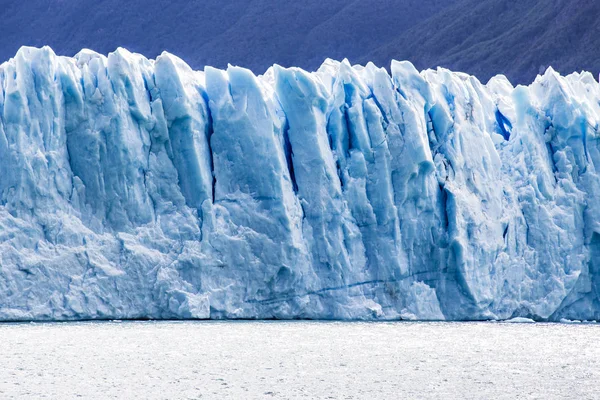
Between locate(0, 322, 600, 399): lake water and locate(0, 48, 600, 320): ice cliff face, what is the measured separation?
0.44 m

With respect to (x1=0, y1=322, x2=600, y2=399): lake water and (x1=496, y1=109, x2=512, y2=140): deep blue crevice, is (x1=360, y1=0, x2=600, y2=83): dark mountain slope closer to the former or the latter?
(x1=496, y1=109, x2=512, y2=140): deep blue crevice

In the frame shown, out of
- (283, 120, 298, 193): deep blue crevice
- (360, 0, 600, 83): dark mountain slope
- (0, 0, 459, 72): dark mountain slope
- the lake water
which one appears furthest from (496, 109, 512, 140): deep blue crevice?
(0, 0, 459, 72): dark mountain slope

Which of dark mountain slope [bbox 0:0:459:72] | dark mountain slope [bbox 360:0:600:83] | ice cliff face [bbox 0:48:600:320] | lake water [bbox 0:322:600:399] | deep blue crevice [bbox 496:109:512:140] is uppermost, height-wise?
dark mountain slope [bbox 0:0:459:72]

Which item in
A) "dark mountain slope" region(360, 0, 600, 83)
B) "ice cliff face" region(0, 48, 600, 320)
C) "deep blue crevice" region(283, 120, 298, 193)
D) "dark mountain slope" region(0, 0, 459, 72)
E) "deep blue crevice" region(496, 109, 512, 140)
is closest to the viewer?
"ice cliff face" region(0, 48, 600, 320)

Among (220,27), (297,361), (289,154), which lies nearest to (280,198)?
(289,154)

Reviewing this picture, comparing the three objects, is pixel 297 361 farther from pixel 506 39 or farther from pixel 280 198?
pixel 506 39

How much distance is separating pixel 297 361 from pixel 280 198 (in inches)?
119

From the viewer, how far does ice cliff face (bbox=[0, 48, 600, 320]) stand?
10.6 metres

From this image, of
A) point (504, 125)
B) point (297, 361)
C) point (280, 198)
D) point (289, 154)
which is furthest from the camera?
point (504, 125)

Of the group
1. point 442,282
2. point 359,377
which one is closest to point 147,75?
point 442,282

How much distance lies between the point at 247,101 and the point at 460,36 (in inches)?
1767

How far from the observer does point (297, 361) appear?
8.45 meters

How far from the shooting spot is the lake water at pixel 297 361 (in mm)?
7152

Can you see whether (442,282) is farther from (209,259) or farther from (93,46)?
(93,46)
